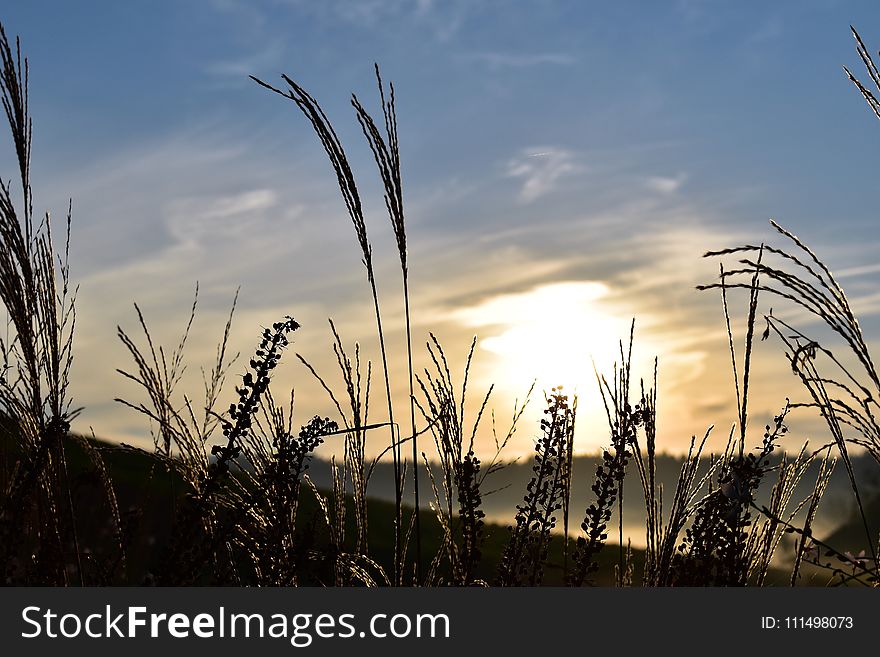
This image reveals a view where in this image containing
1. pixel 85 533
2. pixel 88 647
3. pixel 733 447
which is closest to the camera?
pixel 88 647

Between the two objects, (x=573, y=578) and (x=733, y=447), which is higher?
(x=733, y=447)

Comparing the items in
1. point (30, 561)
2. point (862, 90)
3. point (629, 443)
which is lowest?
point (30, 561)

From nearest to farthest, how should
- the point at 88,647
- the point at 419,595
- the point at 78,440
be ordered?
the point at 88,647
the point at 419,595
the point at 78,440

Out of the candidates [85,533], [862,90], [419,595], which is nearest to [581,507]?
[419,595]

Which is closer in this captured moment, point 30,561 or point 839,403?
point 839,403

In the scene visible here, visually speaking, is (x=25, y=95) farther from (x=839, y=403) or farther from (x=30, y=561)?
(x=839, y=403)

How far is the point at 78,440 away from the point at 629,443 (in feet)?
6.24

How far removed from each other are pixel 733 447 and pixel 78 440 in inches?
88.0

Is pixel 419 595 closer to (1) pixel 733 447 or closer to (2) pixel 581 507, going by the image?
(2) pixel 581 507

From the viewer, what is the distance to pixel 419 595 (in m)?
1.97

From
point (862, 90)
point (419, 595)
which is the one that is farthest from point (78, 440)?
point (862, 90)

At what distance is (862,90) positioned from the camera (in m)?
1.99

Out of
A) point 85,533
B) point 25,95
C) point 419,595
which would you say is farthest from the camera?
point 85,533

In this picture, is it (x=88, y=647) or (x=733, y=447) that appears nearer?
(x=88, y=647)
